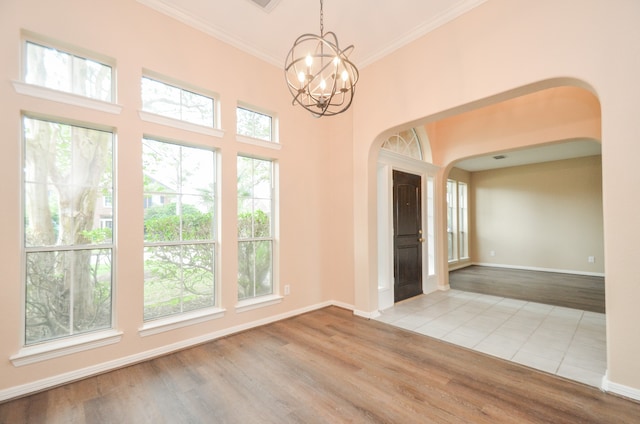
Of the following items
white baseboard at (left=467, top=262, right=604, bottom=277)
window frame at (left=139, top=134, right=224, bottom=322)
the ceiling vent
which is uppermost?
the ceiling vent

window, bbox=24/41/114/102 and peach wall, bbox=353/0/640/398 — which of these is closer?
peach wall, bbox=353/0/640/398

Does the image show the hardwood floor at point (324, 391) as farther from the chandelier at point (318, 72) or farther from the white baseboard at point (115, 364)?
the chandelier at point (318, 72)

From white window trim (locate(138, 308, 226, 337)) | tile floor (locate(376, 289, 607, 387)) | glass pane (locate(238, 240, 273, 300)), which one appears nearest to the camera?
tile floor (locate(376, 289, 607, 387))

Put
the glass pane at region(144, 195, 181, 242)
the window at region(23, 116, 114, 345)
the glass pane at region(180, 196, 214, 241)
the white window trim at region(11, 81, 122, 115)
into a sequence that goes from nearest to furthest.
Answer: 1. the white window trim at region(11, 81, 122, 115)
2. the window at region(23, 116, 114, 345)
3. the glass pane at region(144, 195, 181, 242)
4. the glass pane at region(180, 196, 214, 241)

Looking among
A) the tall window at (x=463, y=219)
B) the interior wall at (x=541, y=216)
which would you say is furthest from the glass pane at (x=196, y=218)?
the interior wall at (x=541, y=216)

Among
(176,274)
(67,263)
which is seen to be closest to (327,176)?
(176,274)

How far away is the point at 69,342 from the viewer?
7.53 feet

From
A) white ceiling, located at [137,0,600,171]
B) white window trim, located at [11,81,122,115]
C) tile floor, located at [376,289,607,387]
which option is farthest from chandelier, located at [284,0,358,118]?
tile floor, located at [376,289,607,387]

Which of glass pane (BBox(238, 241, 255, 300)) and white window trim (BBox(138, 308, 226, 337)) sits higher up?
glass pane (BBox(238, 241, 255, 300))

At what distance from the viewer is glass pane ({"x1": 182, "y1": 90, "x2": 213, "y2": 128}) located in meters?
3.06

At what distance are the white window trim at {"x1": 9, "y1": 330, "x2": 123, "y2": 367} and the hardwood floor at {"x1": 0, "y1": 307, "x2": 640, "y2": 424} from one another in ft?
0.86

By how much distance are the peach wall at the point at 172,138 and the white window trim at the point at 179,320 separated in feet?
0.20

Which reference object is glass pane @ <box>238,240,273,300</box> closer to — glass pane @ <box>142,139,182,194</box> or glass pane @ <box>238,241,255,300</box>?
glass pane @ <box>238,241,255,300</box>

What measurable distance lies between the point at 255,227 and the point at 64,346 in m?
2.07
